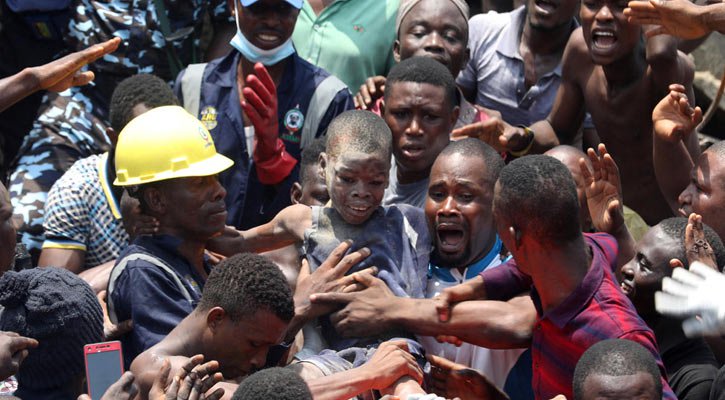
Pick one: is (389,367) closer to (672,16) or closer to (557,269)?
(557,269)

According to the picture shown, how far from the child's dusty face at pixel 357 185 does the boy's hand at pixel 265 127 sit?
101cm

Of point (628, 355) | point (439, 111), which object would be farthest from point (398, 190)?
point (628, 355)

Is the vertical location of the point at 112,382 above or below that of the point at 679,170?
above

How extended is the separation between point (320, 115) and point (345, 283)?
1.61 metres

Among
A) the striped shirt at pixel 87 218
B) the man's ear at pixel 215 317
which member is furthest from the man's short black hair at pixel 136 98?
the man's ear at pixel 215 317

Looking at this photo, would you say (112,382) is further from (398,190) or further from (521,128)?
(521,128)

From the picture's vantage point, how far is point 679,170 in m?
6.14

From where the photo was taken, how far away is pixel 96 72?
7.32m

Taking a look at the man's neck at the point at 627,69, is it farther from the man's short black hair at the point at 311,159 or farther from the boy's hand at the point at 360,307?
the boy's hand at the point at 360,307

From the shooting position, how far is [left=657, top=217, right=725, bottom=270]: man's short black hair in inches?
204

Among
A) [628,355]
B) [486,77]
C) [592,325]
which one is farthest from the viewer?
[486,77]

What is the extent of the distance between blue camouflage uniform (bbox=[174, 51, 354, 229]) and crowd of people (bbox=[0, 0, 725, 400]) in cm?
1

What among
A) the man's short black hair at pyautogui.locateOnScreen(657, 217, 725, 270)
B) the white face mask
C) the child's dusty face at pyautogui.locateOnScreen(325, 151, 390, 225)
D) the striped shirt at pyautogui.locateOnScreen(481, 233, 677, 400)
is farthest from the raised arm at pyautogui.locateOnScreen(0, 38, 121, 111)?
the man's short black hair at pyautogui.locateOnScreen(657, 217, 725, 270)

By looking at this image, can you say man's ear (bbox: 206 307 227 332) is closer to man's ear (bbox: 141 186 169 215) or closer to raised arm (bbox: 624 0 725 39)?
man's ear (bbox: 141 186 169 215)
